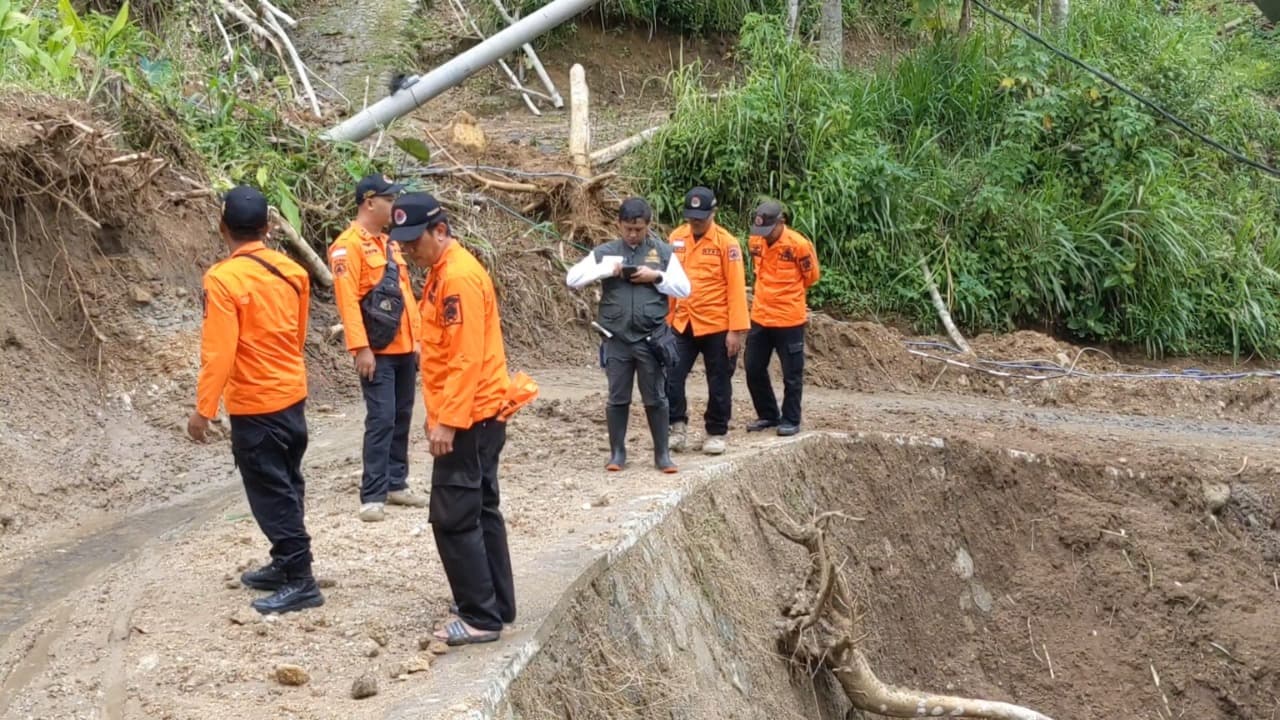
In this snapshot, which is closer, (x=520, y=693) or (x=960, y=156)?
(x=520, y=693)

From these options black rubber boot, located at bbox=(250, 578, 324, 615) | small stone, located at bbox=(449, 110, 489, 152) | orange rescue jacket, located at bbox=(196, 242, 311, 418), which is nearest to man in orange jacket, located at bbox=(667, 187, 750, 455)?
orange rescue jacket, located at bbox=(196, 242, 311, 418)

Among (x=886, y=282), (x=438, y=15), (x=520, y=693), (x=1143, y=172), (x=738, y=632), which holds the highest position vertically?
(x=438, y=15)

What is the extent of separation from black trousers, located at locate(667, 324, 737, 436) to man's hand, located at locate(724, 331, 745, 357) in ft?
0.11

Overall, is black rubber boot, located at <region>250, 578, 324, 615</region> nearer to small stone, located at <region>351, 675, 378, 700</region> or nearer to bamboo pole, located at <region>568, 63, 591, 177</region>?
small stone, located at <region>351, 675, 378, 700</region>

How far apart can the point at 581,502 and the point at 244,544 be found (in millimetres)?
1830

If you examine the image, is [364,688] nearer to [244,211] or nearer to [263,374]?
[263,374]

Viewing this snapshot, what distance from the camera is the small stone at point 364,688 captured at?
15.4 ft

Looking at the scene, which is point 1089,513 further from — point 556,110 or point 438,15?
point 438,15

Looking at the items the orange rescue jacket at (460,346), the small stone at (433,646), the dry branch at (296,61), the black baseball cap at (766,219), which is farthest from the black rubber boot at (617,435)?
the dry branch at (296,61)

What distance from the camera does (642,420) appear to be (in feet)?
32.8

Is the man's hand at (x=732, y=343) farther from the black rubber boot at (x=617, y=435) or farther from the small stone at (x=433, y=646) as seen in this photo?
the small stone at (x=433, y=646)

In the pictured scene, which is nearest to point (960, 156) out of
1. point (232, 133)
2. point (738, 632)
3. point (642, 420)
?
point (642, 420)

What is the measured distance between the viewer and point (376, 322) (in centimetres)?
682

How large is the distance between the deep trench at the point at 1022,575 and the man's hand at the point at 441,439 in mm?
3122
